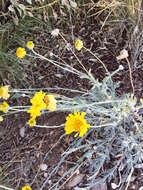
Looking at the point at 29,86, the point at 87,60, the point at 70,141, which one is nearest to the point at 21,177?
the point at 70,141

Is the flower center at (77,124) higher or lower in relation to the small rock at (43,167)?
higher

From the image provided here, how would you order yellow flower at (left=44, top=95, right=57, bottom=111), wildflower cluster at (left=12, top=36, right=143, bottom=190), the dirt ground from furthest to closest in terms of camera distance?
1. the dirt ground
2. wildflower cluster at (left=12, top=36, right=143, bottom=190)
3. yellow flower at (left=44, top=95, right=57, bottom=111)

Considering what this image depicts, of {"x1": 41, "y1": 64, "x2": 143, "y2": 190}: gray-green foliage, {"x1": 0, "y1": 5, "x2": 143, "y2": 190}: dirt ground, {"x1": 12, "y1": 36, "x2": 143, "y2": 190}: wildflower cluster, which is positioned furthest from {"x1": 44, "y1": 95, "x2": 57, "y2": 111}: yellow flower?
{"x1": 0, "y1": 5, "x2": 143, "y2": 190}: dirt ground

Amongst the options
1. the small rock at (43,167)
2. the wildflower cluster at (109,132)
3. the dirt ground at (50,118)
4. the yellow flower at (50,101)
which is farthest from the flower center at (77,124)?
the small rock at (43,167)

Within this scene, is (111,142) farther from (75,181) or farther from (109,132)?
(75,181)

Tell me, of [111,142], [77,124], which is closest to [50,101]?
[77,124]

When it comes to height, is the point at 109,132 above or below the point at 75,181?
above

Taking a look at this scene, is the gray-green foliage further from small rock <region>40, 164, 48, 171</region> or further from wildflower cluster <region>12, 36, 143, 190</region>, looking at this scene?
small rock <region>40, 164, 48, 171</region>

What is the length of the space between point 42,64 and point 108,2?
575mm

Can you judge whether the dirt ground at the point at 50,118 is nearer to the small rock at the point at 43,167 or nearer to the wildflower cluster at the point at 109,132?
the small rock at the point at 43,167

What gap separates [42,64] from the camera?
63.2 inches

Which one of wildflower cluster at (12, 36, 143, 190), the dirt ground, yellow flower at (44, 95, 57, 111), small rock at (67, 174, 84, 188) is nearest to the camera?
yellow flower at (44, 95, 57, 111)

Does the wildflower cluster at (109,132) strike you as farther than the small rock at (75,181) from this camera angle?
No

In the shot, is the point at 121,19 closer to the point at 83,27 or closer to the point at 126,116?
the point at 83,27
